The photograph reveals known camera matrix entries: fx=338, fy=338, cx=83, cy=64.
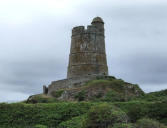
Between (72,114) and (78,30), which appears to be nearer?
(72,114)

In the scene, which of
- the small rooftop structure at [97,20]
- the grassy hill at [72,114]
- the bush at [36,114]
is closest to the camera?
the grassy hill at [72,114]

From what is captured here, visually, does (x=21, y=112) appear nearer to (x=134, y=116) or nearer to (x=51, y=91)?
(x=134, y=116)

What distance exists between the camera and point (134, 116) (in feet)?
84.1

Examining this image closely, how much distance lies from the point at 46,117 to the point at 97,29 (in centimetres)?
2020

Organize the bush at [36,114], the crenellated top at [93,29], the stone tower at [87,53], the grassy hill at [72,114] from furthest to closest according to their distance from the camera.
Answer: the crenellated top at [93,29] → the stone tower at [87,53] → the bush at [36,114] → the grassy hill at [72,114]

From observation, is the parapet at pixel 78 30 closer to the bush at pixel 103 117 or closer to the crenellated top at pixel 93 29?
the crenellated top at pixel 93 29

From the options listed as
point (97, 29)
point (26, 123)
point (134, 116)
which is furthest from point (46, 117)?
point (97, 29)

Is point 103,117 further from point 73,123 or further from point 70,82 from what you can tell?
point 70,82

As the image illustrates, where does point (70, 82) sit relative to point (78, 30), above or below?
below

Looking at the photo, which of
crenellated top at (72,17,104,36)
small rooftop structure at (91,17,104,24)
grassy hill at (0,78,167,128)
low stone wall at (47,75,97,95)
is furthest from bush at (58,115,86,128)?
small rooftop structure at (91,17,104,24)

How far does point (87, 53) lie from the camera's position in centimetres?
4100

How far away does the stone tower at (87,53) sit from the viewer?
1608 inches

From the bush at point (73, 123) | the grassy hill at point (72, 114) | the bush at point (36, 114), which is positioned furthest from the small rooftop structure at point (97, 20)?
the bush at point (73, 123)

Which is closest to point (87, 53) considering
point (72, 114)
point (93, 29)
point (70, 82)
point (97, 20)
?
point (93, 29)
